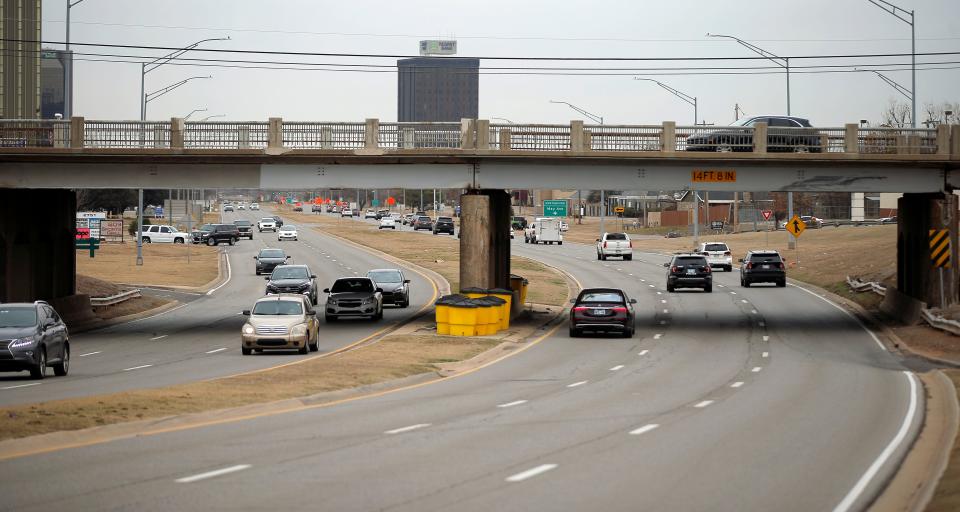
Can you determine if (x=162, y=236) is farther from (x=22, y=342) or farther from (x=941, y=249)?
(x=22, y=342)

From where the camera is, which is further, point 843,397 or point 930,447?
point 843,397

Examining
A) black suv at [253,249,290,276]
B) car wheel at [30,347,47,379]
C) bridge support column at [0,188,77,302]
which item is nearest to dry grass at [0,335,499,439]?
car wheel at [30,347,47,379]

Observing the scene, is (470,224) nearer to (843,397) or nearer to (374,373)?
(374,373)

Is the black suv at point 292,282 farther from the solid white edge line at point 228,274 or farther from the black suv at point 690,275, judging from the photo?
the black suv at point 690,275

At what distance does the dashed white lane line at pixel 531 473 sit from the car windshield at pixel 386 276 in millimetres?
38061

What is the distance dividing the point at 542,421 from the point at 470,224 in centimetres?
2291

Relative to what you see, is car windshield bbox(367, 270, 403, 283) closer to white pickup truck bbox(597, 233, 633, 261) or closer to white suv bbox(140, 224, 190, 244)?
white pickup truck bbox(597, 233, 633, 261)

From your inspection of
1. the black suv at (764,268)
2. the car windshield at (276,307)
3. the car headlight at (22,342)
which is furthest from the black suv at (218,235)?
the car headlight at (22,342)

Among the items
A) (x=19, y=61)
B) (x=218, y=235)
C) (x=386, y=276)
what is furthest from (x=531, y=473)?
(x=19, y=61)

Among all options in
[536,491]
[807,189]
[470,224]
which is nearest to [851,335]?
[807,189]

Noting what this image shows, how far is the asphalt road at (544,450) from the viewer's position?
41.3ft

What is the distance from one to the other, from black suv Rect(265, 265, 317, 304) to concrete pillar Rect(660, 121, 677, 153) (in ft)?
56.2

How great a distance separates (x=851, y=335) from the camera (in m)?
39.8

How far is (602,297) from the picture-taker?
38.2 m
